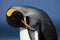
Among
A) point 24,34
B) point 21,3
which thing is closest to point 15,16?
point 24,34

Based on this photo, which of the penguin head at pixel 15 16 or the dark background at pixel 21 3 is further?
the dark background at pixel 21 3

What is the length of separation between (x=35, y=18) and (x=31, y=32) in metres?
0.05

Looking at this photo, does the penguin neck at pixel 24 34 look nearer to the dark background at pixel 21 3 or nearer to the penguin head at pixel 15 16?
the penguin head at pixel 15 16

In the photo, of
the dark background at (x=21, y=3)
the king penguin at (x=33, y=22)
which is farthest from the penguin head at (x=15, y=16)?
the dark background at (x=21, y=3)

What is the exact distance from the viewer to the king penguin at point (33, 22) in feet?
1.56

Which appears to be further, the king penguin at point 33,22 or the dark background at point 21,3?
the dark background at point 21,3

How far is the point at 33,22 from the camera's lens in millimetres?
475

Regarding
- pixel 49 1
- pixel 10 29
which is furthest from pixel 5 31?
pixel 49 1

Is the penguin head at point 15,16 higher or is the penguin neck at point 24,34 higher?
the penguin head at point 15,16

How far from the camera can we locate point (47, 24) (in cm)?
48

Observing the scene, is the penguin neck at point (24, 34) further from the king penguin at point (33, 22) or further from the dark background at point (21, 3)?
the dark background at point (21, 3)

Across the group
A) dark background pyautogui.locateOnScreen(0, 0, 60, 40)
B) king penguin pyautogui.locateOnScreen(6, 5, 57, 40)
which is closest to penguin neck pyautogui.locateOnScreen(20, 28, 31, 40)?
king penguin pyautogui.locateOnScreen(6, 5, 57, 40)

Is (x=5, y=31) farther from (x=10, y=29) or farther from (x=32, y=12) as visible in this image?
(x=32, y=12)

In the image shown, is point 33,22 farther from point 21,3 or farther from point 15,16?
point 21,3
